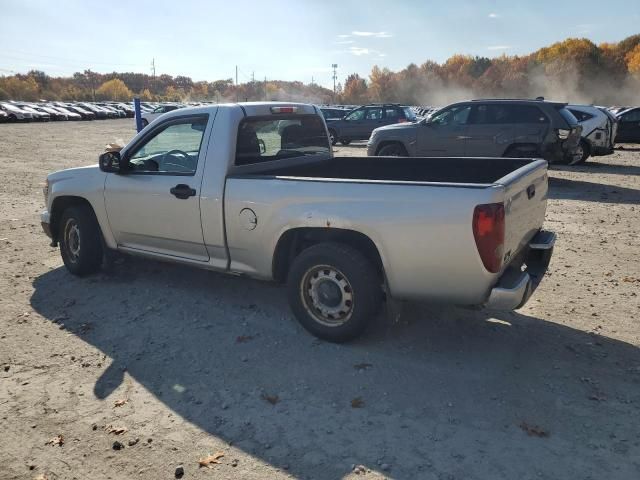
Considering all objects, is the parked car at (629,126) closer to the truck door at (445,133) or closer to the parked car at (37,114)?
the truck door at (445,133)

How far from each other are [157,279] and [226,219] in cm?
180

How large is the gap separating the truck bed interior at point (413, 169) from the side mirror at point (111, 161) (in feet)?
4.84

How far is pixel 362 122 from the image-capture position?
23.4 meters

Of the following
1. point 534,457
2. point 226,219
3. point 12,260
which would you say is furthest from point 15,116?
point 534,457

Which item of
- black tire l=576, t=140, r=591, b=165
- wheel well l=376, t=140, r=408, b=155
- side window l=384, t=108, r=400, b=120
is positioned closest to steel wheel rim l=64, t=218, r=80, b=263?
wheel well l=376, t=140, r=408, b=155

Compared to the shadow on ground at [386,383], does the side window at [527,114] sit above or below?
above

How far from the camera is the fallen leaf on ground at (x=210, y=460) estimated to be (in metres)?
2.88

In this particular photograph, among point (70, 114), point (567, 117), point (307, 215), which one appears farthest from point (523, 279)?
point (70, 114)

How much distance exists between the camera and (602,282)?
5578 millimetres

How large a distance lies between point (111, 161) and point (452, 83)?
120650mm

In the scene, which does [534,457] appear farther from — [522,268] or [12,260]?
[12,260]

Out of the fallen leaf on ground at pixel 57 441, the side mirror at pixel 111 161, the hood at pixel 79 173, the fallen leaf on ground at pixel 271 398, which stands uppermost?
the side mirror at pixel 111 161

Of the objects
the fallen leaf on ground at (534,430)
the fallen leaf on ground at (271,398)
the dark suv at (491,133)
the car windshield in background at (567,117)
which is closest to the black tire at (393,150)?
the dark suv at (491,133)

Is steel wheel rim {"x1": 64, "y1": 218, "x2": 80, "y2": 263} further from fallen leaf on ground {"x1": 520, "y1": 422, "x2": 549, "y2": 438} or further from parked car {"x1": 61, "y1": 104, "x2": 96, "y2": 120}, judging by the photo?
parked car {"x1": 61, "y1": 104, "x2": 96, "y2": 120}
